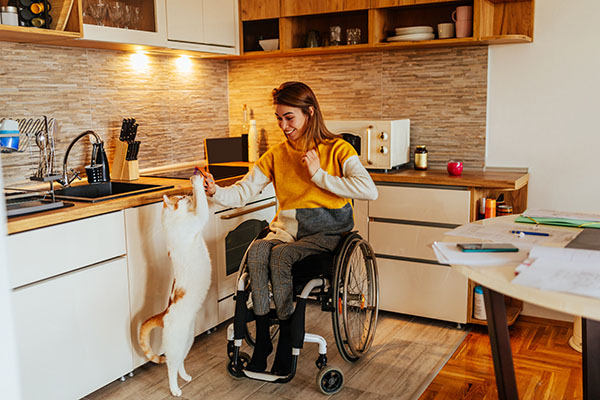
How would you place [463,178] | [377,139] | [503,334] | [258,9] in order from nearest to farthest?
[503,334]
[463,178]
[377,139]
[258,9]

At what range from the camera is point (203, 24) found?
337 cm

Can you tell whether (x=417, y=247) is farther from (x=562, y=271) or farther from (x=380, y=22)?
(x=562, y=271)

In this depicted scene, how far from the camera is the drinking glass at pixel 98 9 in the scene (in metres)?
2.71

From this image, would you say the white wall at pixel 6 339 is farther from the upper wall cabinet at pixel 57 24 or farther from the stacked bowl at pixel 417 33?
the stacked bowl at pixel 417 33

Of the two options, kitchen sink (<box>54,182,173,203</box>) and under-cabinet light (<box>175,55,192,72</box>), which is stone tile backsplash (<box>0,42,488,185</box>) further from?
kitchen sink (<box>54,182,173,203</box>)

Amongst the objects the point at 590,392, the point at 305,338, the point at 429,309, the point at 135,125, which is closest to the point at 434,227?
the point at 429,309

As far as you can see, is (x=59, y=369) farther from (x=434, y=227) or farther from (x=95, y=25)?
(x=434, y=227)

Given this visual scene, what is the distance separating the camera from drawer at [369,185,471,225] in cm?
302

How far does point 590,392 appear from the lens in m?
1.92

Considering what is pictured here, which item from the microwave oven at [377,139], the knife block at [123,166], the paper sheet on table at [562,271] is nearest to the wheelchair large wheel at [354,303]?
the microwave oven at [377,139]

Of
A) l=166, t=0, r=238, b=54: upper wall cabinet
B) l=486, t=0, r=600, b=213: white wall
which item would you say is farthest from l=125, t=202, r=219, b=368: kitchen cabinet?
l=486, t=0, r=600, b=213: white wall

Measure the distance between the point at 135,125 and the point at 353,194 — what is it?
1328mm

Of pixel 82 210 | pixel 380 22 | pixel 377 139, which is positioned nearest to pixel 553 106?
pixel 377 139

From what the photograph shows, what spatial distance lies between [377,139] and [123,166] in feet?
4.55
